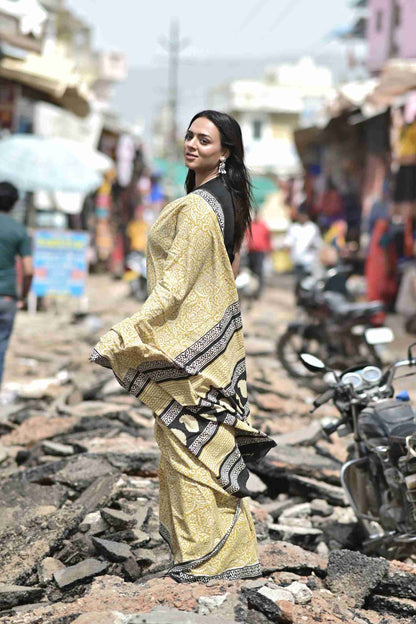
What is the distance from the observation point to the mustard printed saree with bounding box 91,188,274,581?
3.65 m

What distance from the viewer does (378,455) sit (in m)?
4.79

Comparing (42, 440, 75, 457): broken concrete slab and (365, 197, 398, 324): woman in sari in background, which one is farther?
(365, 197, 398, 324): woman in sari in background

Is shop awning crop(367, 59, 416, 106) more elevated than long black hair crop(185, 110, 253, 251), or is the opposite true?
shop awning crop(367, 59, 416, 106)

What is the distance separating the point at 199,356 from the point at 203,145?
908 mm

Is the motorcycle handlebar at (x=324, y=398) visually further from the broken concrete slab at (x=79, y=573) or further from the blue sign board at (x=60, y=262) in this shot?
the blue sign board at (x=60, y=262)

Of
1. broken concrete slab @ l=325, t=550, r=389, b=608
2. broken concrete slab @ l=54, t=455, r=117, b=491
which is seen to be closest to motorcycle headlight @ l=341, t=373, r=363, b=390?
broken concrete slab @ l=325, t=550, r=389, b=608

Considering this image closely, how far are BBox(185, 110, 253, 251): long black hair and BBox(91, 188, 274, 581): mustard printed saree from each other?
6.3 inches

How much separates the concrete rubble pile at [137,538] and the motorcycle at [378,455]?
207 millimetres

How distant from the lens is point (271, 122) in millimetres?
59344

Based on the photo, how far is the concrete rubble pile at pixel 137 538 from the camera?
3.61 m

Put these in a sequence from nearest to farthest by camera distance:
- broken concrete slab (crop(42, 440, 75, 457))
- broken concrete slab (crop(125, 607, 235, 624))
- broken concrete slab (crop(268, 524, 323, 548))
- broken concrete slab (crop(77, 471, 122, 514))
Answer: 1. broken concrete slab (crop(125, 607, 235, 624))
2. broken concrete slab (crop(77, 471, 122, 514))
3. broken concrete slab (crop(268, 524, 323, 548))
4. broken concrete slab (crop(42, 440, 75, 457))

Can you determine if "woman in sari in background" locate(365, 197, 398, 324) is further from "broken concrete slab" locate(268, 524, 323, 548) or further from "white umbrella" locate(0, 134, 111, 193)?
"broken concrete slab" locate(268, 524, 323, 548)

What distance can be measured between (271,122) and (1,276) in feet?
176

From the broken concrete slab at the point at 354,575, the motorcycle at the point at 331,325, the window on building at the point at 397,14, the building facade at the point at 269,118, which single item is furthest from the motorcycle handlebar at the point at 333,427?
the building facade at the point at 269,118
